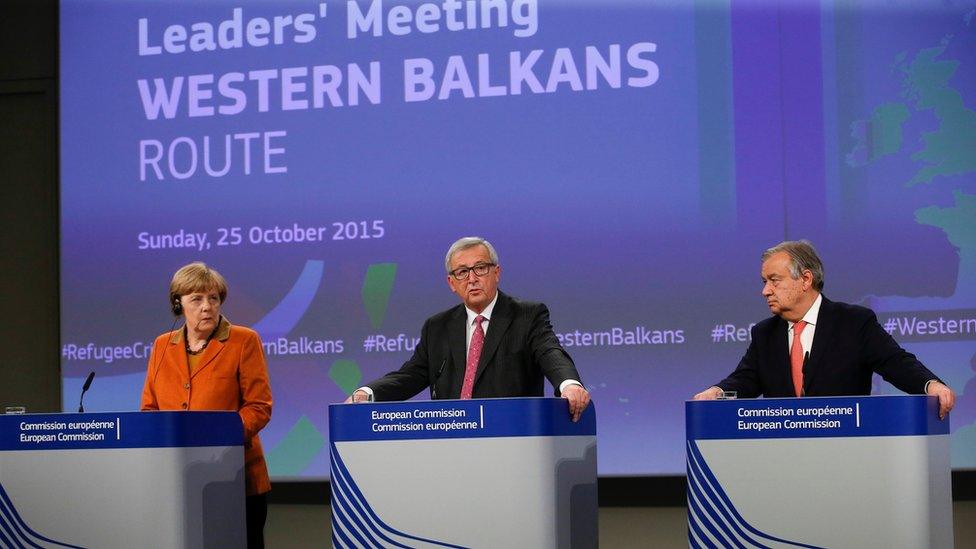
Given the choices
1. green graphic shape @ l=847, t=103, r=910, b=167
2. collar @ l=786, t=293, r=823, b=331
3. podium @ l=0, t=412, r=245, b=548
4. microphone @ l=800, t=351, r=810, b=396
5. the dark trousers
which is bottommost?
the dark trousers

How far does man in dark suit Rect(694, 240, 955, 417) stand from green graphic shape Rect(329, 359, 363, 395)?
7.72 feet

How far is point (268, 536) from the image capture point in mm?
6047

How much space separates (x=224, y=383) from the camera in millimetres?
3896

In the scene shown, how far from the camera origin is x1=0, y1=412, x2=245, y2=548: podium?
3576 mm

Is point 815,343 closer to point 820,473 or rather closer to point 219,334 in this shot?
point 820,473

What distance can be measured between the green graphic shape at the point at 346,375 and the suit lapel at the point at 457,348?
1.81m

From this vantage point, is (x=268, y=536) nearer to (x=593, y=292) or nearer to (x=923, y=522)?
Result: (x=593, y=292)

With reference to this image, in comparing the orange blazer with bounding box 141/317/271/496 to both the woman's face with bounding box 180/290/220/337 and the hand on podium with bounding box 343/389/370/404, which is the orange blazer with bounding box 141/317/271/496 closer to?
the woman's face with bounding box 180/290/220/337

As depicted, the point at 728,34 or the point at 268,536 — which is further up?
the point at 728,34

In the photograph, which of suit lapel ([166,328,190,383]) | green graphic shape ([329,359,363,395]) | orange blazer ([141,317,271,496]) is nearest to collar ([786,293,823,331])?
orange blazer ([141,317,271,496])

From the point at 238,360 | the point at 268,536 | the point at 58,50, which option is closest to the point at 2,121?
the point at 58,50

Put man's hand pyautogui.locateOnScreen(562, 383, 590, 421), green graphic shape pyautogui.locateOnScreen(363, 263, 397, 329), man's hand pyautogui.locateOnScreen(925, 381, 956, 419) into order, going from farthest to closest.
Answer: green graphic shape pyautogui.locateOnScreen(363, 263, 397, 329), man's hand pyautogui.locateOnScreen(562, 383, 590, 421), man's hand pyautogui.locateOnScreen(925, 381, 956, 419)

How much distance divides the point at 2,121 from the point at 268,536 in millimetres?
2807

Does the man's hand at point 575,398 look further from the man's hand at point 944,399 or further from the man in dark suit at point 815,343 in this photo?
the man's hand at point 944,399
